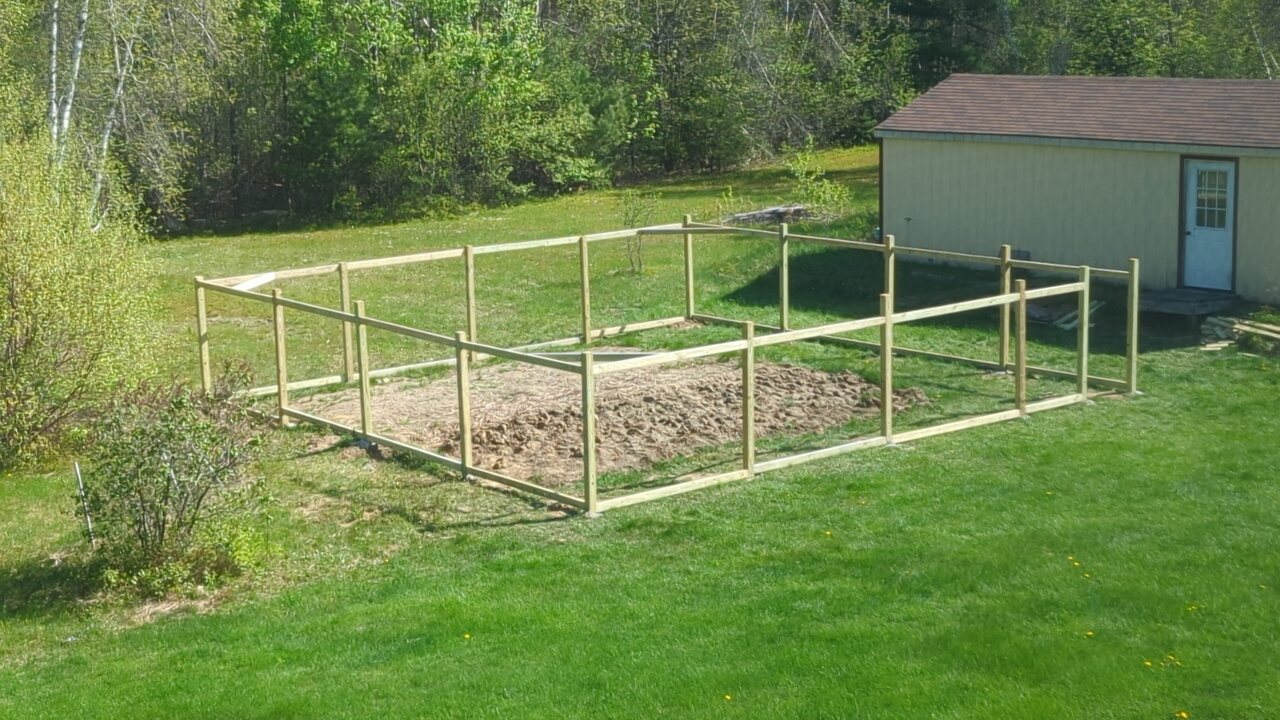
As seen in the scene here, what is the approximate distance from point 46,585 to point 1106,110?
642 inches

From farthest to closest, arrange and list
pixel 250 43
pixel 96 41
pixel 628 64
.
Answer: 1. pixel 628 64
2. pixel 250 43
3. pixel 96 41

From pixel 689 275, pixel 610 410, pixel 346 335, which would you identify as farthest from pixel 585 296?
pixel 610 410

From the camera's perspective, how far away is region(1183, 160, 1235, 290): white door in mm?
19031

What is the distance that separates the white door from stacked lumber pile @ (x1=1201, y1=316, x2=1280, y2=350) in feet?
3.91

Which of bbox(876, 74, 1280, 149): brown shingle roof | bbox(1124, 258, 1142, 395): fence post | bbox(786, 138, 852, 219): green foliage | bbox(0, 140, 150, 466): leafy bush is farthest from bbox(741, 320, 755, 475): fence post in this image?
bbox(786, 138, 852, 219): green foliage

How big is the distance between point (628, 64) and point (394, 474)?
2707 cm

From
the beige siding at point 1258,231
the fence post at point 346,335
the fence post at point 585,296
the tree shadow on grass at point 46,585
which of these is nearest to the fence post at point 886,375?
the fence post at point 585,296

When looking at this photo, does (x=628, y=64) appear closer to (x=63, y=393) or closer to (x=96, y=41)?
(x=96, y=41)

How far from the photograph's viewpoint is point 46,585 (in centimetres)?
1070

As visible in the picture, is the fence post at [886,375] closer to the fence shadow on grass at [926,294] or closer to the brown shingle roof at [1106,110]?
the fence shadow on grass at [926,294]

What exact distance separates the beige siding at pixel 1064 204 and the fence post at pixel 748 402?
9.48 metres

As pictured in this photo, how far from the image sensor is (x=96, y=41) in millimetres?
23609

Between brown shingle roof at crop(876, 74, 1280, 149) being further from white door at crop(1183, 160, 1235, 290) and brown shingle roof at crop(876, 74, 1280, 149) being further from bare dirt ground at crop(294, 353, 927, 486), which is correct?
bare dirt ground at crop(294, 353, 927, 486)

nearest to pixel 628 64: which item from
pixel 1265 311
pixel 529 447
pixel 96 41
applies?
pixel 96 41
